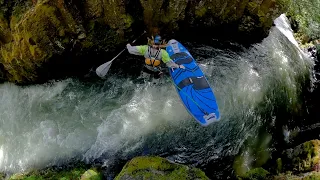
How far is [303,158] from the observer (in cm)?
878

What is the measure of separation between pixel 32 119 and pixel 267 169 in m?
7.53

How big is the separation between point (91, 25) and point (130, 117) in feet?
10.3

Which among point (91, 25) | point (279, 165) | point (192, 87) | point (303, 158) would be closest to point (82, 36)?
point (91, 25)

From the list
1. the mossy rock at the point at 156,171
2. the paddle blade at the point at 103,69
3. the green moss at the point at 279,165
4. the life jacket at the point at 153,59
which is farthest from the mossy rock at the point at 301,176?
the paddle blade at the point at 103,69

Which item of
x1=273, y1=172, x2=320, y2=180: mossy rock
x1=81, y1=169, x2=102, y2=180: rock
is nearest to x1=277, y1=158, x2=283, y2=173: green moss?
x1=273, y1=172, x2=320, y2=180: mossy rock

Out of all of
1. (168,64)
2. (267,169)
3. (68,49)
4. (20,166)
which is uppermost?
(68,49)

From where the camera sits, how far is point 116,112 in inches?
405

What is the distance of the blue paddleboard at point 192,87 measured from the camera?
9.68 metres

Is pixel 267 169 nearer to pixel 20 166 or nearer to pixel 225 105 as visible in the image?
pixel 225 105

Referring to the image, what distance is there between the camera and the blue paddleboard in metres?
9.68

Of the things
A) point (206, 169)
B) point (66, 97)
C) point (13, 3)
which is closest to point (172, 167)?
point (206, 169)

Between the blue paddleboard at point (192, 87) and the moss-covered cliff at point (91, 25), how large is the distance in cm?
87

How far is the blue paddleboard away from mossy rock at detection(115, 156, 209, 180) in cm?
178

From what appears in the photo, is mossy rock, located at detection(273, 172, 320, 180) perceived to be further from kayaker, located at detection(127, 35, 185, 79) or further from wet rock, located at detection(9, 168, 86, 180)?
wet rock, located at detection(9, 168, 86, 180)
